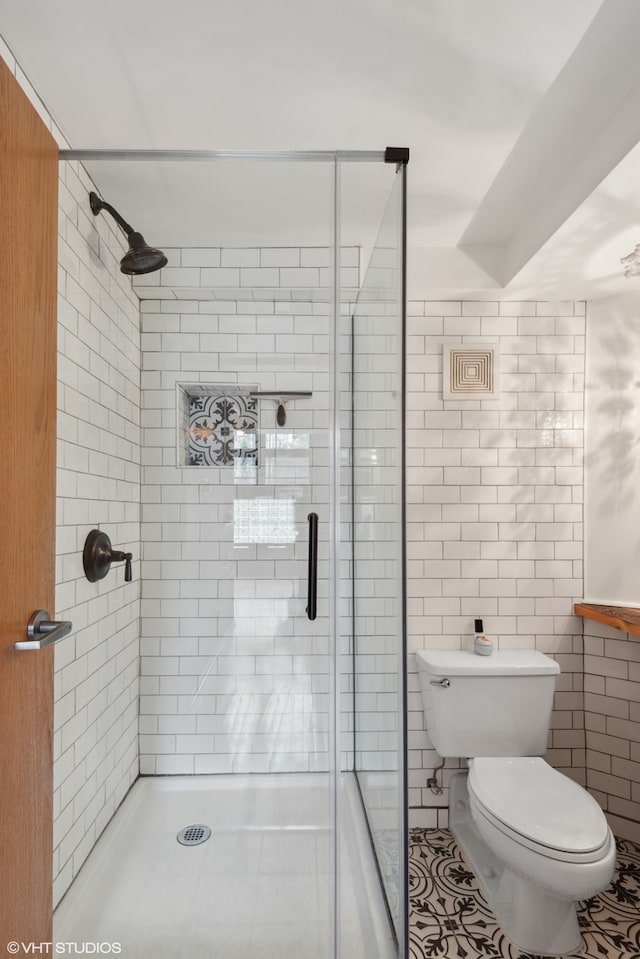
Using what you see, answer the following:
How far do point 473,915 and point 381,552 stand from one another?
1.34 m

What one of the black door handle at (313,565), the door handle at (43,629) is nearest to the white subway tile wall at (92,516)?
the door handle at (43,629)

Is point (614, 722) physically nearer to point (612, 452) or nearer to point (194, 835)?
point (612, 452)

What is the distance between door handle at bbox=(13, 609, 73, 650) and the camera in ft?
3.71

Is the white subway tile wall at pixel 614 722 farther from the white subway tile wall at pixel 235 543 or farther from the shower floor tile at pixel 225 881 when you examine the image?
the white subway tile wall at pixel 235 543

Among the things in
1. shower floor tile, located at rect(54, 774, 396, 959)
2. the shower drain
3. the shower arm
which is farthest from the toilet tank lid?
the shower arm

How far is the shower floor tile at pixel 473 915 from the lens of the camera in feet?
5.81

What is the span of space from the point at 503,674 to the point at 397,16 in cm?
208

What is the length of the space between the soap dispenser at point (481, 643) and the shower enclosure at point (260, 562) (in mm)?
837

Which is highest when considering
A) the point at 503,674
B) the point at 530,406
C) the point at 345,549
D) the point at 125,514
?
the point at 530,406

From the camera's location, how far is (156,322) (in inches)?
59.7

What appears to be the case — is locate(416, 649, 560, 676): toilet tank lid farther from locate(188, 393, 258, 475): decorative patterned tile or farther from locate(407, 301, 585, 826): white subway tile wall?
locate(188, 393, 258, 475): decorative patterned tile

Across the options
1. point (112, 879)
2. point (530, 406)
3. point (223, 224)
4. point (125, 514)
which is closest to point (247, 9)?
point (223, 224)

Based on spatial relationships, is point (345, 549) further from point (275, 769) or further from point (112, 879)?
point (112, 879)

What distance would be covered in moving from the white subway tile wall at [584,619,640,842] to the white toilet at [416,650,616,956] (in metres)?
0.31
